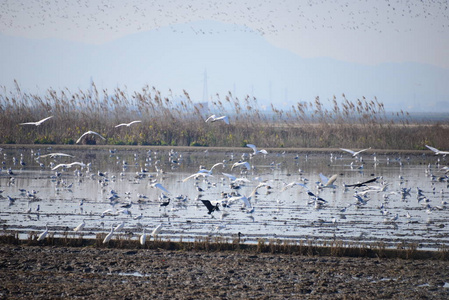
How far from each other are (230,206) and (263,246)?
5.54m

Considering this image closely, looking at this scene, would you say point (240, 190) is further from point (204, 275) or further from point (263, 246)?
point (204, 275)

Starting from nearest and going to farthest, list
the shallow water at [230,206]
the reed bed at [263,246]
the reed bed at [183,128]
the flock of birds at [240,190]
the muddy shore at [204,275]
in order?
1. the muddy shore at [204,275]
2. the reed bed at [263,246]
3. the shallow water at [230,206]
4. the flock of birds at [240,190]
5. the reed bed at [183,128]

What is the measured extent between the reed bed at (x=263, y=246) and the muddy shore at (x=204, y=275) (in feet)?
0.61

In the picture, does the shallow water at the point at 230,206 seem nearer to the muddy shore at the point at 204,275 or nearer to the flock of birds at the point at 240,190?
the flock of birds at the point at 240,190

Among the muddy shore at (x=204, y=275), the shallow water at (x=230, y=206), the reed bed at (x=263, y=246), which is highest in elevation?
the shallow water at (x=230, y=206)

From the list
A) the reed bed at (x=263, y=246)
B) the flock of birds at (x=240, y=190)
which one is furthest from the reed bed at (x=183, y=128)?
the reed bed at (x=263, y=246)

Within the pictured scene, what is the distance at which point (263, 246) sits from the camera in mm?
10773

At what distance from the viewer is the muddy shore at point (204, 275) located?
8242 millimetres

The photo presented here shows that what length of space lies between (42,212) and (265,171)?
39.4 feet

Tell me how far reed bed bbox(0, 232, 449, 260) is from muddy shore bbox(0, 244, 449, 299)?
19 centimetres

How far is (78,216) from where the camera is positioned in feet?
46.0

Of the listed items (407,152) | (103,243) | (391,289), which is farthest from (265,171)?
(391,289)

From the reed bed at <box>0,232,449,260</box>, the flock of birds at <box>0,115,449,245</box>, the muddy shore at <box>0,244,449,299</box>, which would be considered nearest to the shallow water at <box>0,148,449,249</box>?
the flock of birds at <box>0,115,449,245</box>

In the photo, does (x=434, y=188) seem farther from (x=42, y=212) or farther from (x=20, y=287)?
(x=20, y=287)
